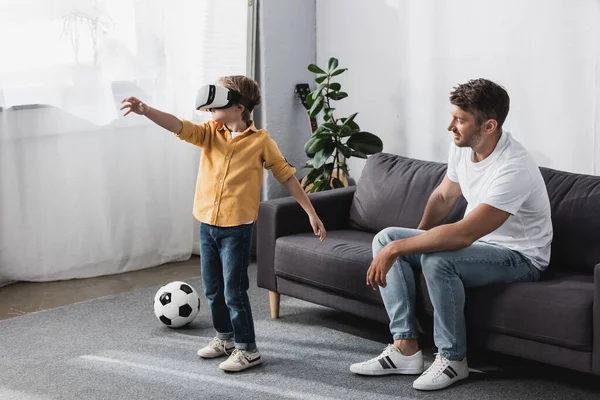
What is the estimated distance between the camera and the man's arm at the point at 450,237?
2.84 m

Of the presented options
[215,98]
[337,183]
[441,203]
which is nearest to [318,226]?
[441,203]

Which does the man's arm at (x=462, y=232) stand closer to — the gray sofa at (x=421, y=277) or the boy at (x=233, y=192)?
the gray sofa at (x=421, y=277)

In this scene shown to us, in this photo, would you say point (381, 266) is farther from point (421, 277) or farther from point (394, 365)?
point (394, 365)

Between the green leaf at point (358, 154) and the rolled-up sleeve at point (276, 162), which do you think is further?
the green leaf at point (358, 154)

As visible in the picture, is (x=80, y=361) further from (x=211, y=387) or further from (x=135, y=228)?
(x=135, y=228)

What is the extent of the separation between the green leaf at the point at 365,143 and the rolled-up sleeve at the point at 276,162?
1181 millimetres

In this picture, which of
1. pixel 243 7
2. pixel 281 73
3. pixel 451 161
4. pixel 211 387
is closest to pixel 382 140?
pixel 281 73

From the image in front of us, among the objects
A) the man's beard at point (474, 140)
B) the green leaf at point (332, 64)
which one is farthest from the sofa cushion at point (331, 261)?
the green leaf at point (332, 64)

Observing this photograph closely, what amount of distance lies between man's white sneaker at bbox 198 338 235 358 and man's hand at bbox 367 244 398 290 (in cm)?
65

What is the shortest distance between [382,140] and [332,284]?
4.51 ft

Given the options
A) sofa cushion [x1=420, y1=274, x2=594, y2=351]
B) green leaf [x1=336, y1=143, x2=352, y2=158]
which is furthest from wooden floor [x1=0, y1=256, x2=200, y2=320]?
sofa cushion [x1=420, y1=274, x2=594, y2=351]

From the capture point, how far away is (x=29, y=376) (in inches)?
123

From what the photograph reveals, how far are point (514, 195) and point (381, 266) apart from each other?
19.9 inches

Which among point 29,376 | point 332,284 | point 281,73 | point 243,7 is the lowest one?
point 29,376
